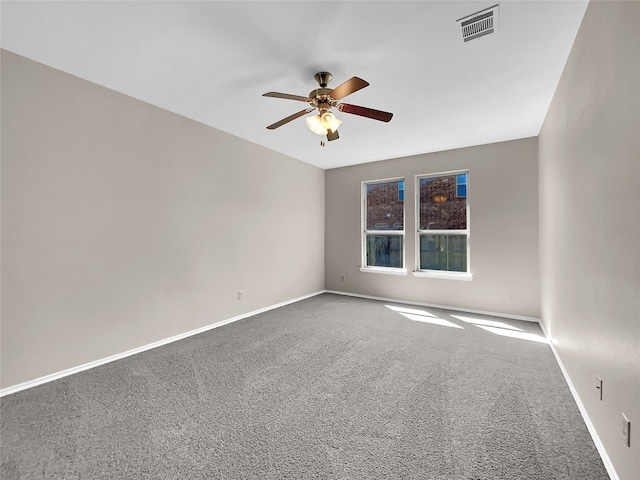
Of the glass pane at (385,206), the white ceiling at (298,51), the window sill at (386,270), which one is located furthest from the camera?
the glass pane at (385,206)

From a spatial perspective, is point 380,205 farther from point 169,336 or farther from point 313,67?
point 169,336

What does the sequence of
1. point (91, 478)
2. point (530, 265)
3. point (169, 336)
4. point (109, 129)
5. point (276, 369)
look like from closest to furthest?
point (91, 478) → point (276, 369) → point (109, 129) → point (169, 336) → point (530, 265)

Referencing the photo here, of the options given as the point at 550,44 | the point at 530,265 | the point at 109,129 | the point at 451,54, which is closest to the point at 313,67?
the point at 451,54

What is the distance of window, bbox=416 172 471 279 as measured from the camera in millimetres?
4676

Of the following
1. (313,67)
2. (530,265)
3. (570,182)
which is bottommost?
(530,265)

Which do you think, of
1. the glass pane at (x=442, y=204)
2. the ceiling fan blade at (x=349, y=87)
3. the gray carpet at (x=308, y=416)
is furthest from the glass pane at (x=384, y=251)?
the ceiling fan blade at (x=349, y=87)

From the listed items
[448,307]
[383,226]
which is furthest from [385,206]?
[448,307]

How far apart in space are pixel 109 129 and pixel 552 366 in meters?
4.77

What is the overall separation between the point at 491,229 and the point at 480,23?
3161mm

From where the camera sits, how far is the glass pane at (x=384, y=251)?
5324 millimetres

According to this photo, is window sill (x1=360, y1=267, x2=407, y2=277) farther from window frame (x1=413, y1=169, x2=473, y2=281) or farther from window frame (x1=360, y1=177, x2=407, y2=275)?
window frame (x1=413, y1=169, x2=473, y2=281)

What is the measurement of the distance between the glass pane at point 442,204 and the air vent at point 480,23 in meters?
2.97

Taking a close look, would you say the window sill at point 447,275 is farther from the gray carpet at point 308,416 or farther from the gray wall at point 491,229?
the gray carpet at point 308,416

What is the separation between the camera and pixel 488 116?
134 inches
